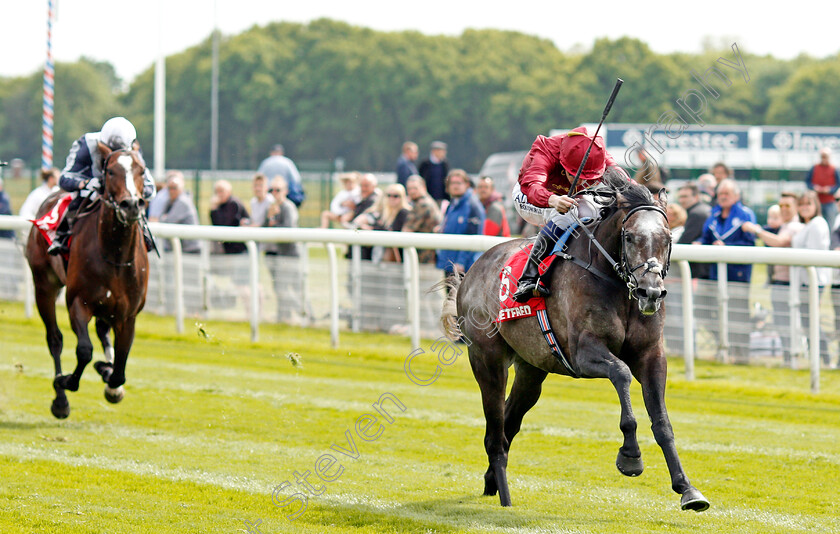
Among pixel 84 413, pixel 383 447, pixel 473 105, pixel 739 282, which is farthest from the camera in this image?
pixel 473 105

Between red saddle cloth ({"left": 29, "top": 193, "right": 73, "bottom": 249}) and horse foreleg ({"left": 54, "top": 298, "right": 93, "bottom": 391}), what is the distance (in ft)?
2.39

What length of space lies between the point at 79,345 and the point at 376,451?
2.16m

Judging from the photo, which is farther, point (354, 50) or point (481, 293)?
point (354, 50)

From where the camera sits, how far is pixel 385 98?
7512cm

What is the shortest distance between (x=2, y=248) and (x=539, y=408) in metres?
9.15

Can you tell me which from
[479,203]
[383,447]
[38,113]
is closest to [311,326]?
[479,203]

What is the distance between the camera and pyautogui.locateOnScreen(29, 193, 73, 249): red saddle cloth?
802cm

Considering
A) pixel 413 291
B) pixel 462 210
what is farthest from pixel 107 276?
pixel 462 210

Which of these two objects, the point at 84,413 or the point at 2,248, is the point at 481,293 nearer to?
the point at 84,413

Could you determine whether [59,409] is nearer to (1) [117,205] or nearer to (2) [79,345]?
(2) [79,345]

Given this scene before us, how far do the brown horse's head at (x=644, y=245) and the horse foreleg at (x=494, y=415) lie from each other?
1.07 metres

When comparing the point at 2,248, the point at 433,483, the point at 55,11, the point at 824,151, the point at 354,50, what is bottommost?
the point at 433,483

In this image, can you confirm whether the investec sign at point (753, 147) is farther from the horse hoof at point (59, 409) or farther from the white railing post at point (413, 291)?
the horse hoof at point (59, 409)

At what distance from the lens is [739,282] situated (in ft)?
30.3
